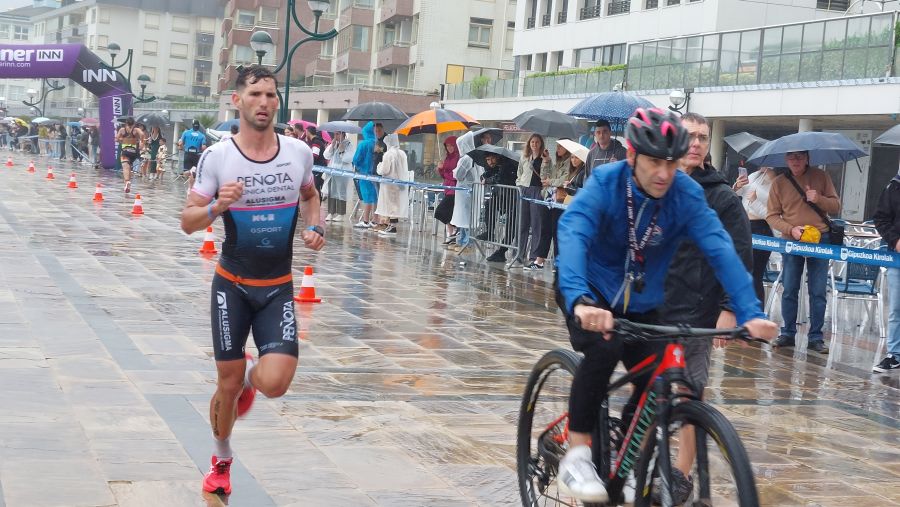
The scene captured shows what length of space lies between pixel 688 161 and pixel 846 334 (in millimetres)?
7762

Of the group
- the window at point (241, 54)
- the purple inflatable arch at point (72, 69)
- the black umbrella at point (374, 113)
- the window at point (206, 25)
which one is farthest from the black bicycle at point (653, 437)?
the window at point (206, 25)

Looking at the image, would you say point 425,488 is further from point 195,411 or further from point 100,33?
point 100,33

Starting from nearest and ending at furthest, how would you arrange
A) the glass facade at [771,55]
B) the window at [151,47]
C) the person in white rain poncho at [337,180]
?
the person in white rain poncho at [337,180] → the glass facade at [771,55] → the window at [151,47]

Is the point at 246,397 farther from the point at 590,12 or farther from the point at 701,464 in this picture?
the point at 590,12

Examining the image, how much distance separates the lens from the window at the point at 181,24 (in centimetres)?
11512

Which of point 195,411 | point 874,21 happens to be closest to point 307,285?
point 195,411

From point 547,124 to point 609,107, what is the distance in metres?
2.43

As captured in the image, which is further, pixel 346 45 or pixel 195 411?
pixel 346 45

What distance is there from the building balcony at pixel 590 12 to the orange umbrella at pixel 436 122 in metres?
29.5

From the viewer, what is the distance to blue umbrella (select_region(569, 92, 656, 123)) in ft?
48.5

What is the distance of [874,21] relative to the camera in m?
28.1

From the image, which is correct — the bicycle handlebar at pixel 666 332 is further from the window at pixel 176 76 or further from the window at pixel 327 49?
the window at pixel 176 76

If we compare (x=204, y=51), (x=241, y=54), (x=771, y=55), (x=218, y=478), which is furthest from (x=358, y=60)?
(x=218, y=478)

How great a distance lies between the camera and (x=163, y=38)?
114 meters
